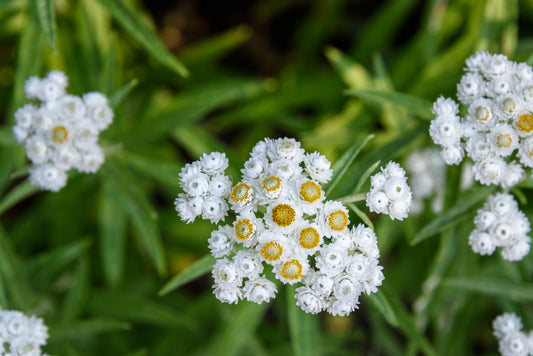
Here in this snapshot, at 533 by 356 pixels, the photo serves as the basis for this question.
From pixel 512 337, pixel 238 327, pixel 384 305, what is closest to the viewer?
pixel 384 305

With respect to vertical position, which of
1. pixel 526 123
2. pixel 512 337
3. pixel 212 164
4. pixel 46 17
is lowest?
pixel 512 337

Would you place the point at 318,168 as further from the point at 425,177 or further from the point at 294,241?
the point at 425,177

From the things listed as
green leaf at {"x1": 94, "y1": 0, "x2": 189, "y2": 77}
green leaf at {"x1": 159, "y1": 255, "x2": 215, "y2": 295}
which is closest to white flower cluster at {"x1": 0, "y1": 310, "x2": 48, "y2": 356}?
green leaf at {"x1": 159, "y1": 255, "x2": 215, "y2": 295}

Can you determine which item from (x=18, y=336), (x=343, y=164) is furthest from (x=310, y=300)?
(x=18, y=336)

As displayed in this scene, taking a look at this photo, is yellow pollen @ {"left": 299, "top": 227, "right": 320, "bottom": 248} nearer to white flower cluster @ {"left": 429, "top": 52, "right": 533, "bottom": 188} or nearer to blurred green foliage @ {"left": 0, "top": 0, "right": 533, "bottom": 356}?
blurred green foliage @ {"left": 0, "top": 0, "right": 533, "bottom": 356}

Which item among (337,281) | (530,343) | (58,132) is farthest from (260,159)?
(530,343)

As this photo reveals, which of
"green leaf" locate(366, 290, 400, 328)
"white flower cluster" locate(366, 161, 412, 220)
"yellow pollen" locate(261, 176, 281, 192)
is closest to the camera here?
"yellow pollen" locate(261, 176, 281, 192)
